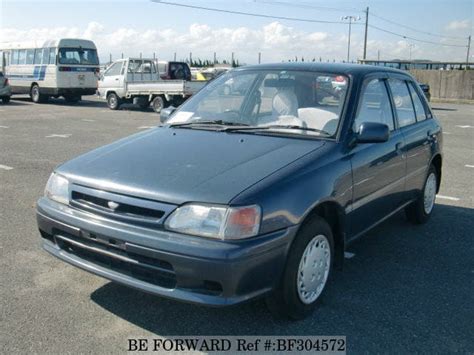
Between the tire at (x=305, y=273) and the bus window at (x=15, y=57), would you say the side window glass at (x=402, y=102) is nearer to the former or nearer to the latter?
the tire at (x=305, y=273)

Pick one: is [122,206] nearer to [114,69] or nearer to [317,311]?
[317,311]

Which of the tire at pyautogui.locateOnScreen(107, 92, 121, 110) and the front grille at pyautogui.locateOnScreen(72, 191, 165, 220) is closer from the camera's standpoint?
the front grille at pyautogui.locateOnScreen(72, 191, 165, 220)

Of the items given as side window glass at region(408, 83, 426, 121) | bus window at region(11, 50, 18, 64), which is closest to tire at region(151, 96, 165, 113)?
bus window at region(11, 50, 18, 64)

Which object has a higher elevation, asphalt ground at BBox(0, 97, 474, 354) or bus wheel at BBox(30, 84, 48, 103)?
bus wheel at BBox(30, 84, 48, 103)

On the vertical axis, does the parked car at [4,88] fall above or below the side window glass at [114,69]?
below

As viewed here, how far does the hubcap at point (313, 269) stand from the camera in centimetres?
310

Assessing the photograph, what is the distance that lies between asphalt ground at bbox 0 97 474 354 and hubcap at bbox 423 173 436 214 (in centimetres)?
18

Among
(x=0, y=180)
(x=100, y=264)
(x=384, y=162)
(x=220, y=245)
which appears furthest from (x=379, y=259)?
(x=0, y=180)

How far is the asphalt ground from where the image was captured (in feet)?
9.77

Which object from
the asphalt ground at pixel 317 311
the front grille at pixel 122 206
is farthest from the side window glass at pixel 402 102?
the front grille at pixel 122 206

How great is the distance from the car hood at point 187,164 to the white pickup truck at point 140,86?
551 inches

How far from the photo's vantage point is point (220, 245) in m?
2.63

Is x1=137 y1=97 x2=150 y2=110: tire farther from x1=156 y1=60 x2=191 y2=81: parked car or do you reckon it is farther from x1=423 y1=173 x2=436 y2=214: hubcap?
x1=423 y1=173 x2=436 y2=214: hubcap

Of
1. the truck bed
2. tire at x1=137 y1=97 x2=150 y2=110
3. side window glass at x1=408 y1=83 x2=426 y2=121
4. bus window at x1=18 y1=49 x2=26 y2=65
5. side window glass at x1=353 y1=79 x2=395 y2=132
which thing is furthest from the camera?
bus window at x1=18 y1=49 x2=26 y2=65
